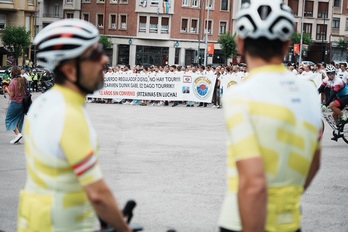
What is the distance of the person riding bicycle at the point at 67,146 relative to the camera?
3543mm

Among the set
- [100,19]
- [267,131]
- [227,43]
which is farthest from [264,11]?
[100,19]

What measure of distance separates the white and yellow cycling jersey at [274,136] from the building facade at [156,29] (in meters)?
87.1

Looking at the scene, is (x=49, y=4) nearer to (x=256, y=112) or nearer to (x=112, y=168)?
(x=112, y=168)

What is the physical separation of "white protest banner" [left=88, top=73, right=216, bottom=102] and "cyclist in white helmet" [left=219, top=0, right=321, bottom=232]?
1396 inches

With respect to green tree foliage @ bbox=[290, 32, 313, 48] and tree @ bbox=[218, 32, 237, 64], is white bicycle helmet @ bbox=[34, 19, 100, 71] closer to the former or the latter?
tree @ bbox=[218, 32, 237, 64]

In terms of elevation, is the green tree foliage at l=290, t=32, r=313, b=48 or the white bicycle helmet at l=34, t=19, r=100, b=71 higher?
the green tree foliage at l=290, t=32, r=313, b=48

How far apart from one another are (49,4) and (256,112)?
3821 inches

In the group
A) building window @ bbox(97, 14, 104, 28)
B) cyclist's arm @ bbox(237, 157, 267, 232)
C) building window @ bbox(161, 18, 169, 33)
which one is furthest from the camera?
building window @ bbox(97, 14, 104, 28)

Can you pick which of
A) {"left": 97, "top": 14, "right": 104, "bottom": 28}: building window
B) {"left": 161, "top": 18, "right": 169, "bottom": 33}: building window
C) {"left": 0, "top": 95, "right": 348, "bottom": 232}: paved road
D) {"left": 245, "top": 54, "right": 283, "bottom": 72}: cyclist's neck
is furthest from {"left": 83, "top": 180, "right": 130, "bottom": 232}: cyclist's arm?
{"left": 97, "top": 14, "right": 104, "bottom": 28}: building window

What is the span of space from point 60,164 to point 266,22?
1.11 metres

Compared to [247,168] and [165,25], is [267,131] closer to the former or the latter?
[247,168]

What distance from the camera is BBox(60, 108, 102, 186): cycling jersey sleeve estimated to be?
11.5 ft

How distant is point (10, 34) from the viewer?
8162 cm

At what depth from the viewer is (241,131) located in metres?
3.48
